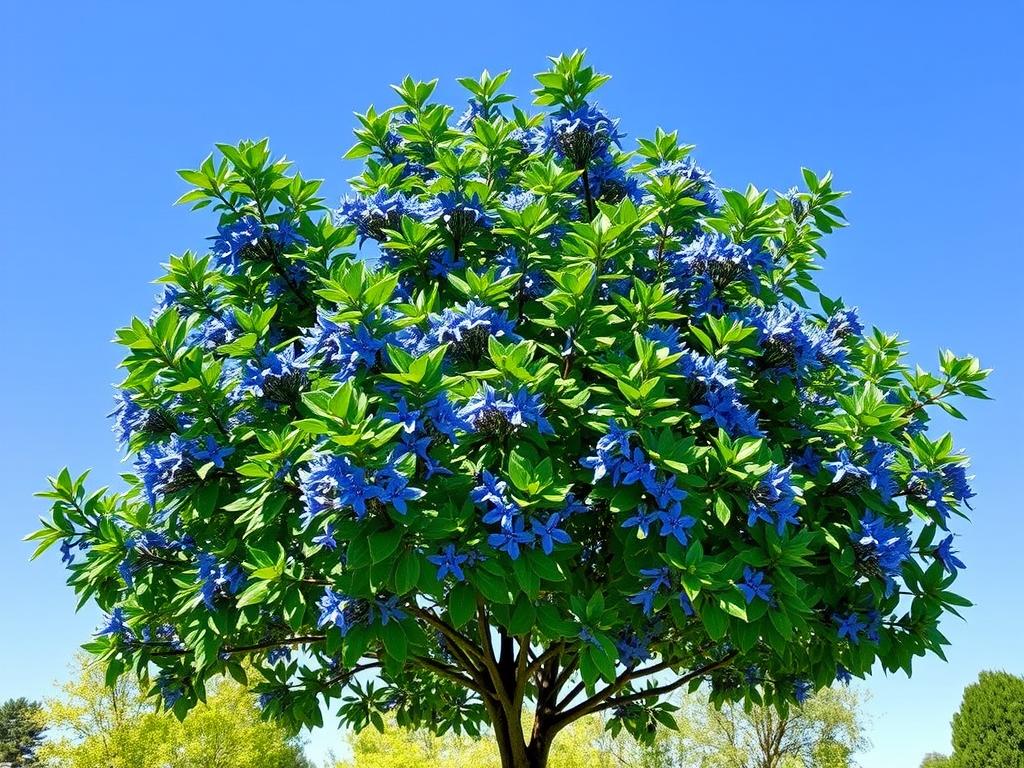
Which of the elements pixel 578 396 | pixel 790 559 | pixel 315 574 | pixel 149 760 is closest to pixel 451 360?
pixel 578 396

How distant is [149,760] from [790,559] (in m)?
20.9

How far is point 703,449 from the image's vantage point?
16.0 ft

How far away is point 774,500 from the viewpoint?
4926 millimetres

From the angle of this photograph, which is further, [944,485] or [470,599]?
[944,485]

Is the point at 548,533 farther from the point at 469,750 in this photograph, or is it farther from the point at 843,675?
the point at 469,750

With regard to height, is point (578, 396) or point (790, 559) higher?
point (578, 396)

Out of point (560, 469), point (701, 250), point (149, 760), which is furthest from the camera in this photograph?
point (149, 760)

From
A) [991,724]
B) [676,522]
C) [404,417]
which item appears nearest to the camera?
[404,417]

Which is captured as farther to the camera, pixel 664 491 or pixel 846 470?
pixel 846 470

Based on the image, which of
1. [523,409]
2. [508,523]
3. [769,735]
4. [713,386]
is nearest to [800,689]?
[713,386]

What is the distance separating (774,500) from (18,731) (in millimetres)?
54732

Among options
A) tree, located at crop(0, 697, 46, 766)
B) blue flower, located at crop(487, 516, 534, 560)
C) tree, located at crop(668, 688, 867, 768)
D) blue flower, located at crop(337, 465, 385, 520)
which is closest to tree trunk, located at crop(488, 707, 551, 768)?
blue flower, located at crop(487, 516, 534, 560)

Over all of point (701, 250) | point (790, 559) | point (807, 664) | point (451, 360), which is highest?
point (701, 250)

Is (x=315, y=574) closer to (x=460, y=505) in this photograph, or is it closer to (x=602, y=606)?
(x=460, y=505)
